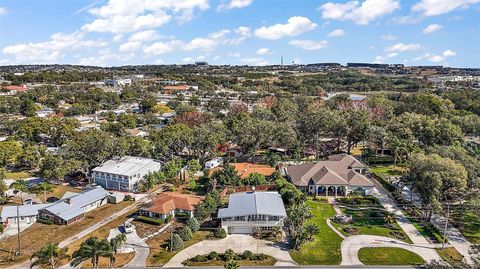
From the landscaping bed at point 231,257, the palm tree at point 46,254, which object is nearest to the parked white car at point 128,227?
the palm tree at point 46,254

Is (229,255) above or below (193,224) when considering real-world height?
below

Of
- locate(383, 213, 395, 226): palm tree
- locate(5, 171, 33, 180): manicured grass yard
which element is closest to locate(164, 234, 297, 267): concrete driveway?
locate(383, 213, 395, 226): palm tree

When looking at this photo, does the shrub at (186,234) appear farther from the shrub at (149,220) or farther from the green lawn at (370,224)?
the green lawn at (370,224)

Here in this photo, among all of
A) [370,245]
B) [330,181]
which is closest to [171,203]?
[330,181]

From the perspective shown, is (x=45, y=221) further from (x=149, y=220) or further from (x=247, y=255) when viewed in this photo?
(x=247, y=255)

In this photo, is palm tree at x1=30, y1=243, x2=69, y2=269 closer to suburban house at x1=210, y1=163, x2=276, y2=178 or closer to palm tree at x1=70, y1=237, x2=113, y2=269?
palm tree at x1=70, y1=237, x2=113, y2=269

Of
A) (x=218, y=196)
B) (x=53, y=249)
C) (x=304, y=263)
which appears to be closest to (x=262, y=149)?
(x=218, y=196)
